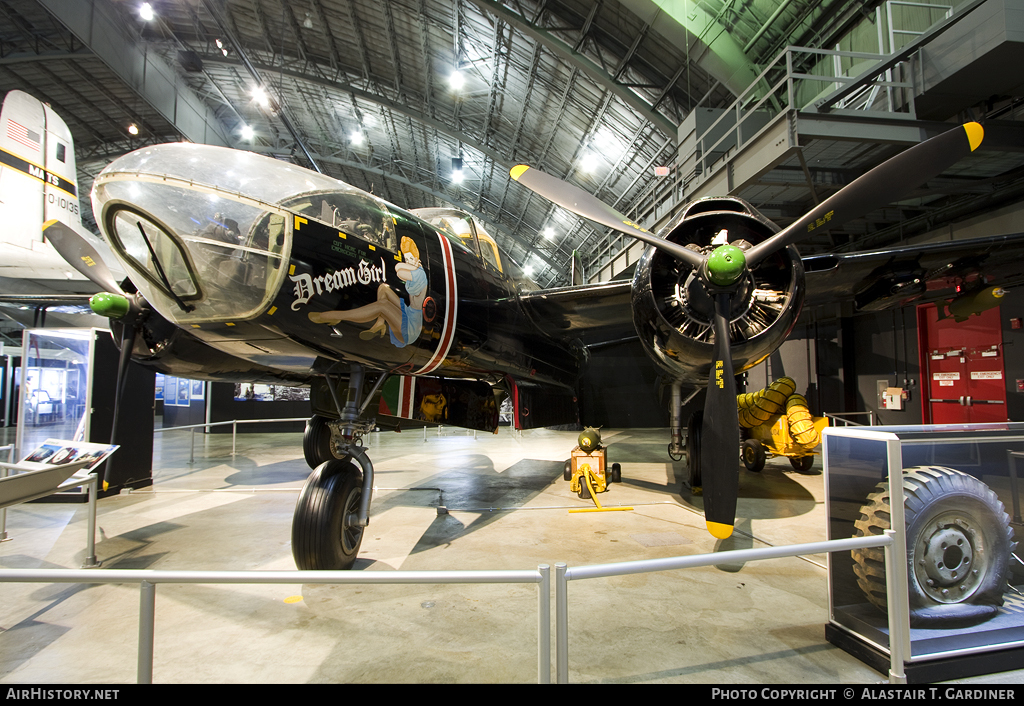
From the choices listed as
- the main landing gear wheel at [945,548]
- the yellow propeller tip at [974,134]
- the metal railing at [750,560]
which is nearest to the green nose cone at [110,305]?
the metal railing at [750,560]

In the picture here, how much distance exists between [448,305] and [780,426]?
703 centimetres

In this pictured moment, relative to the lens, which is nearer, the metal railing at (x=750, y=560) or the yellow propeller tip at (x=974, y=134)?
the metal railing at (x=750, y=560)

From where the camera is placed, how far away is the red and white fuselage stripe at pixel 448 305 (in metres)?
4.54

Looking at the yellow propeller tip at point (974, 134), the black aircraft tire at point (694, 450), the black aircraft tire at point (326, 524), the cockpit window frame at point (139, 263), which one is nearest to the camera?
the cockpit window frame at point (139, 263)

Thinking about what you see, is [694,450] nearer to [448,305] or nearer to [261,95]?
[448,305]

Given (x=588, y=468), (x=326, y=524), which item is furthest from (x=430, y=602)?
(x=588, y=468)

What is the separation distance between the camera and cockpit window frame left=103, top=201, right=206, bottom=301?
2914 millimetres

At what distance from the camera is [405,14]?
44.2 ft

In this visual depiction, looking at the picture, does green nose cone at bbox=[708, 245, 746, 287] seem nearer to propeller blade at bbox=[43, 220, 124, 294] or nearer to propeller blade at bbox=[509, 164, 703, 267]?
propeller blade at bbox=[509, 164, 703, 267]

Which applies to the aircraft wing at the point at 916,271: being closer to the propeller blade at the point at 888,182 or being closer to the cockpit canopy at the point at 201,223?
the propeller blade at the point at 888,182

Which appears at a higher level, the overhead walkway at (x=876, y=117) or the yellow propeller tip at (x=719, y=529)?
the overhead walkway at (x=876, y=117)

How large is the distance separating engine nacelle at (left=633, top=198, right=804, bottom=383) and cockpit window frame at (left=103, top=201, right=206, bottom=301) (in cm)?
387

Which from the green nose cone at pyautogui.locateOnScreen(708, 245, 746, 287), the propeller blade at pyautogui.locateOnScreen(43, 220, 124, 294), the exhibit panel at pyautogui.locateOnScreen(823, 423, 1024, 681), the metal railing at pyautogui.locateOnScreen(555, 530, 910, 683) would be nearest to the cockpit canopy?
the metal railing at pyautogui.locateOnScreen(555, 530, 910, 683)

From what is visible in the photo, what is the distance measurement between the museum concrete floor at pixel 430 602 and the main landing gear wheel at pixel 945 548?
0.38 metres
